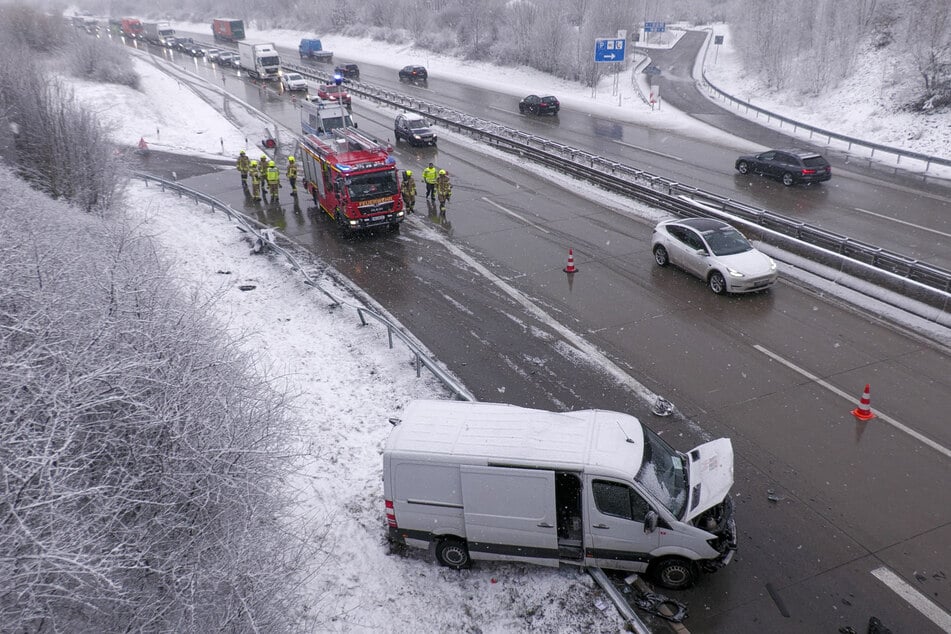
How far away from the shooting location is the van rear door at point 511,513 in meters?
7.45

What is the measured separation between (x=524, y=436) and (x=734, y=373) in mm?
6390

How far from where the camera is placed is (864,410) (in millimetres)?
10781

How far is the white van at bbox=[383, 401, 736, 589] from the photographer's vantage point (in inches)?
292

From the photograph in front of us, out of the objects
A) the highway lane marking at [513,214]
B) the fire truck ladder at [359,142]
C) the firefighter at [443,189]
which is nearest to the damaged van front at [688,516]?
the highway lane marking at [513,214]

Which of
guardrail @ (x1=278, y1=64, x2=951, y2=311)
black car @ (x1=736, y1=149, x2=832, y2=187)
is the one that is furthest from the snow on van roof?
black car @ (x1=736, y1=149, x2=832, y2=187)

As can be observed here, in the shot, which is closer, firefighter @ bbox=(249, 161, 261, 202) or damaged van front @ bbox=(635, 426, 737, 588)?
damaged van front @ bbox=(635, 426, 737, 588)

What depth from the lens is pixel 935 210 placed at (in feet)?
71.3

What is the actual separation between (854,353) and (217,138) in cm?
3438

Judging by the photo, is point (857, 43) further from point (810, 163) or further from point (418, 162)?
point (418, 162)

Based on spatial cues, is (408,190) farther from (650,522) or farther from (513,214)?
(650,522)

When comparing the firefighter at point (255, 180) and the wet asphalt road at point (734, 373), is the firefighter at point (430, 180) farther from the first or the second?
the firefighter at point (255, 180)

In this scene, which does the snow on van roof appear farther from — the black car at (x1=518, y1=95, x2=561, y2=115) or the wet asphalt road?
the black car at (x1=518, y1=95, x2=561, y2=115)

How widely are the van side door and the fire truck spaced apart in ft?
47.0

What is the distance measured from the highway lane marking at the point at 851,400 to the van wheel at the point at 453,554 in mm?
7833
